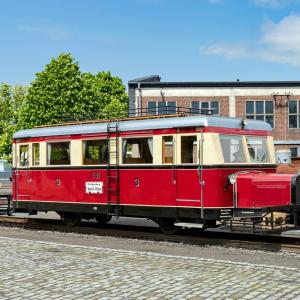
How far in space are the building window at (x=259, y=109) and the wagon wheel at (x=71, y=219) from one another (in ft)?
109

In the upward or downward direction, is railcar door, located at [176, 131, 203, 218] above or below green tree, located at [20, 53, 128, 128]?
below

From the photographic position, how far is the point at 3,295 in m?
8.02

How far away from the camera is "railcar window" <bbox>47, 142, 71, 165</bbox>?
16.5 m

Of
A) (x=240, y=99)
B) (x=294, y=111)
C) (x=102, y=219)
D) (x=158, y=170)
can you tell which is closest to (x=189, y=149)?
(x=158, y=170)

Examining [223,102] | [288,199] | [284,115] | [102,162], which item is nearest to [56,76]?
[223,102]

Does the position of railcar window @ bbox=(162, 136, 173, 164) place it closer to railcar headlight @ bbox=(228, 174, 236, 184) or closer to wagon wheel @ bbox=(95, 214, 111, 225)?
railcar headlight @ bbox=(228, 174, 236, 184)

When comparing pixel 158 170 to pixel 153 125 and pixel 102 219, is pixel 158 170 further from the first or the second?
pixel 102 219

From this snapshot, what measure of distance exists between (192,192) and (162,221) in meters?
1.81

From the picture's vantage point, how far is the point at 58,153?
54.9 feet

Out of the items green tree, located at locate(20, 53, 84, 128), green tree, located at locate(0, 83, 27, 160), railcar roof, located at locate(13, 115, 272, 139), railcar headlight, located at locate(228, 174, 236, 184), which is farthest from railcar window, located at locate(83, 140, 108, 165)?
green tree, located at locate(0, 83, 27, 160)

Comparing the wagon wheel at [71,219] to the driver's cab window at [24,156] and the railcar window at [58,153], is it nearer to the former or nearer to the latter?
the railcar window at [58,153]

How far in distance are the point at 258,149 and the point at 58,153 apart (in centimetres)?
575

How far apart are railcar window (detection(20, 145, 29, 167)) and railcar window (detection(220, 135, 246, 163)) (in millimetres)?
6846

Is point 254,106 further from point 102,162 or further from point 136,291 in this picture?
point 136,291
